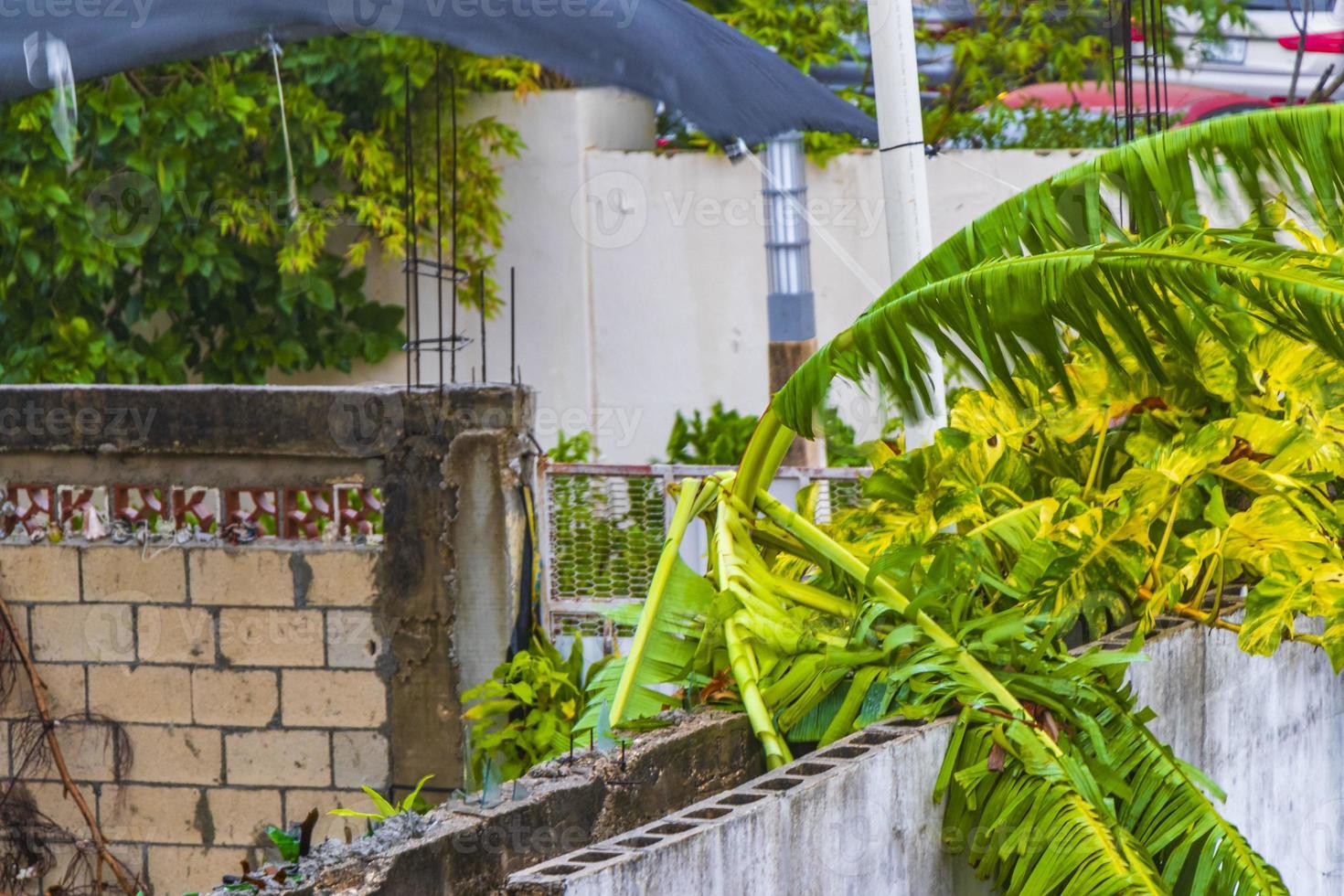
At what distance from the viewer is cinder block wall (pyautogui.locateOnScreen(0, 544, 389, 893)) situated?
20.3ft

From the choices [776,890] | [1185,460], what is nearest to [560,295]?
[1185,460]

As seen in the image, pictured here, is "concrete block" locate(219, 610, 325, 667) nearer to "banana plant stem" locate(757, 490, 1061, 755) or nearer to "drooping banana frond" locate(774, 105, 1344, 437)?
"banana plant stem" locate(757, 490, 1061, 755)

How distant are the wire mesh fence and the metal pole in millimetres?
1538

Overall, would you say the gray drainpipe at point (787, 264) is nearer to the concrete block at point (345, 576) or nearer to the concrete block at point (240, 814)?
the concrete block at point (345, 576)

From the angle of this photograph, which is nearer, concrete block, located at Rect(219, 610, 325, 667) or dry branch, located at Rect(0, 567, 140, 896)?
concrete block, located at Rect(219, 610, 325, 667)

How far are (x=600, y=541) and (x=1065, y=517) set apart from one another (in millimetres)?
2702

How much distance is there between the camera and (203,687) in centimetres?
626

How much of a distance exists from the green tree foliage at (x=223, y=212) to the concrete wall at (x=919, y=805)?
641 centimetres

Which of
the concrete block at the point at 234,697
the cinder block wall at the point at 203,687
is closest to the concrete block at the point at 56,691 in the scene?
the cinder block wall at the point at 203,687

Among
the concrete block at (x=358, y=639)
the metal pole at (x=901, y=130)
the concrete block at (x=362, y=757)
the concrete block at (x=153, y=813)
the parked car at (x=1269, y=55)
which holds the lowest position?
the concrete block at (x=153, y=813)

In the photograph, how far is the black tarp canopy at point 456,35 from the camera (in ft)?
20.4

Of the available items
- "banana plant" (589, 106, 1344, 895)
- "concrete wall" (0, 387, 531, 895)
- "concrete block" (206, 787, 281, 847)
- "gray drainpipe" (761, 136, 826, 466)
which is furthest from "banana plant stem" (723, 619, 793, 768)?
"gray drainpipe" (761, 136, 826, 466)

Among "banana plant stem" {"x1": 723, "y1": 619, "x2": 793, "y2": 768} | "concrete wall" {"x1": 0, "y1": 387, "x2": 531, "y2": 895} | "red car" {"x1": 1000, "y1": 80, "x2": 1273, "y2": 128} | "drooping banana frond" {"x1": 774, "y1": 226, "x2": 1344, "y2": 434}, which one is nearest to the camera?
"drooping banana frond" {"x1": 774, "y1": 226, "x2": 1344, "y2": 434}

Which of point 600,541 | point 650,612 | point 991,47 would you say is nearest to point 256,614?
point 600,541
